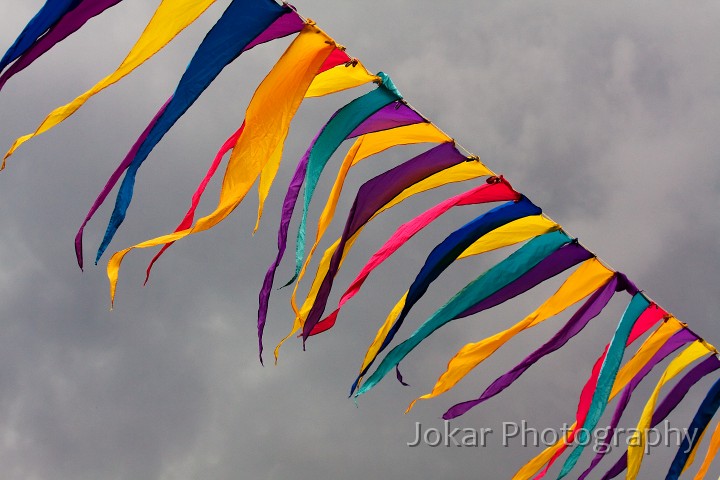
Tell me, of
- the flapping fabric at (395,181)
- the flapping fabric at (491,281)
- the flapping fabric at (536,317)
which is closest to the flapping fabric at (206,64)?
the flapping fabric at (395,181)

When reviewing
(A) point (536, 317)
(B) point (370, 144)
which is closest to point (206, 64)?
(B) point (370, 144)

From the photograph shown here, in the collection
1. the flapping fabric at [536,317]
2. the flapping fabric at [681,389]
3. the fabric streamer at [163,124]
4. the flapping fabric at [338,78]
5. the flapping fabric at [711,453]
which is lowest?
the flapping fabric at [711,453]

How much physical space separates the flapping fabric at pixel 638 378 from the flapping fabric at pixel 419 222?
4.12 feet

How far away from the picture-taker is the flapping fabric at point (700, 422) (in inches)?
171

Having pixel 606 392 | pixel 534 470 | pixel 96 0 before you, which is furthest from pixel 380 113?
pixel 534 470

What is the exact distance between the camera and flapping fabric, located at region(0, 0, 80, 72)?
2977mm

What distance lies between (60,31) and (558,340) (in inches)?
108

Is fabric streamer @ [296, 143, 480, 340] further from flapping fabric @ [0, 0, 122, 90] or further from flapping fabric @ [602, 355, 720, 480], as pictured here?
flapping fabric @ [602, 355, 720, 480]

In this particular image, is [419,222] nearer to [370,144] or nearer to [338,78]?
[370,144]

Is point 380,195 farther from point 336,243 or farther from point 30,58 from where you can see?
point 30,58

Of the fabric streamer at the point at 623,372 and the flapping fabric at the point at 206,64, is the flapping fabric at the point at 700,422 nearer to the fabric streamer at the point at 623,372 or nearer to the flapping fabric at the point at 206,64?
the fabric streamer at the point at 623,372

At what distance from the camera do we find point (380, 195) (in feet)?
12.5

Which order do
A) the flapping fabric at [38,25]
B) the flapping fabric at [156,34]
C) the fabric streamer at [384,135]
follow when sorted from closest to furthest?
the flapping fabric at [38,25] → the flapping fabric at [156,34] → the fabric streamer at [384,135]

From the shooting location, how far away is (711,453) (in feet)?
15.0
